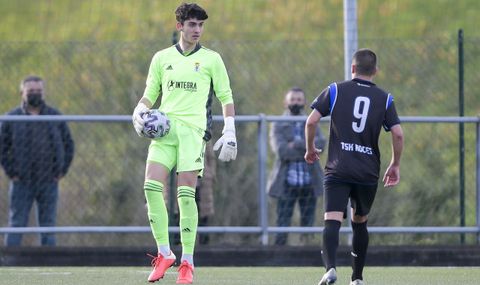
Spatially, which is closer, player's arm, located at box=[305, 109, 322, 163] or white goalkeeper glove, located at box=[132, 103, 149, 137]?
player's arm, located at box=[305, 109, 322, 163]

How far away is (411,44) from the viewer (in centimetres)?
1652

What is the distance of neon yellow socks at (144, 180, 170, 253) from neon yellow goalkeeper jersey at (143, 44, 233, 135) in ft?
1.79

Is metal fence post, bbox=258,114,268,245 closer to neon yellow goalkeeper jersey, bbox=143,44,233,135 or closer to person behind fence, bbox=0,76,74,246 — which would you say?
person behind fence, bbox=0,76,74,246

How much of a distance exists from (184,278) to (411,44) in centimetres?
761

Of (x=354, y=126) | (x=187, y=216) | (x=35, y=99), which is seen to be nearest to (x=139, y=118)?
(x=187, y=216)

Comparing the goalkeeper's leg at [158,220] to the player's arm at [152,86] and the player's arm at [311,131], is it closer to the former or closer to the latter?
the player's arm at [152,86]

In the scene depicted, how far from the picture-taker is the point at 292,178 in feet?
45.5

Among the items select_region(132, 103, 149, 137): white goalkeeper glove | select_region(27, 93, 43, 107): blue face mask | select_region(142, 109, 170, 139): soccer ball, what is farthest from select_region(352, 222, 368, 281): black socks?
select_region(27, 93, 43, 107): blue face mask

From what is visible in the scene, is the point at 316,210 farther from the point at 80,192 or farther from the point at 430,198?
the point at 80,192

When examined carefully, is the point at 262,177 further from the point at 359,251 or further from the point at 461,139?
the point at 359,251

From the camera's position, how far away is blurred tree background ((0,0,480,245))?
48.6ft

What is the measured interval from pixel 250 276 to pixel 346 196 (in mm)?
1985

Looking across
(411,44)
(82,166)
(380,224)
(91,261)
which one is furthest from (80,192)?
(411,44)

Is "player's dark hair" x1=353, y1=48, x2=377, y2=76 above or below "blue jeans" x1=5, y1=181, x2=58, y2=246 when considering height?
above
